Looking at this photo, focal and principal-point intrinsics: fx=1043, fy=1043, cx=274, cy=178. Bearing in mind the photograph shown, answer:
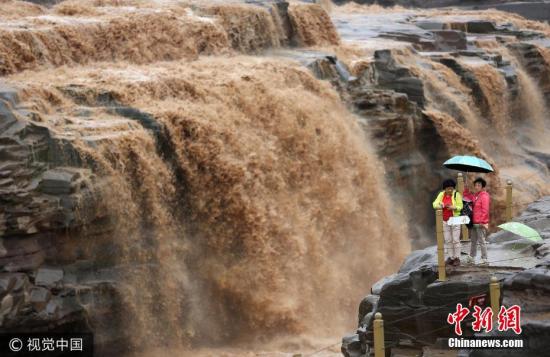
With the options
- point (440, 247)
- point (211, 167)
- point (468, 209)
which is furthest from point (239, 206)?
point (440, 247)

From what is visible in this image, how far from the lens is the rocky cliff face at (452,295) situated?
37.0ft

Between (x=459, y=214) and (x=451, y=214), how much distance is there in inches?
3.7

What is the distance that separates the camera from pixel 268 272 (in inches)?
739

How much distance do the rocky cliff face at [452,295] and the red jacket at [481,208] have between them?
0.55m

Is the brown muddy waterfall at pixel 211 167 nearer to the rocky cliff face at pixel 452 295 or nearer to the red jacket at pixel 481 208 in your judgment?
the rocky cliff face at pixel 452 295

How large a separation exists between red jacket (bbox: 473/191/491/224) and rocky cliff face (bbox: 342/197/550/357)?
1.79 ft

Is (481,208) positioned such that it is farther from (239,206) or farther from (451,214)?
(239,206)

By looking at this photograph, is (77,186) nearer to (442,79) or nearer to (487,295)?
(487,295)

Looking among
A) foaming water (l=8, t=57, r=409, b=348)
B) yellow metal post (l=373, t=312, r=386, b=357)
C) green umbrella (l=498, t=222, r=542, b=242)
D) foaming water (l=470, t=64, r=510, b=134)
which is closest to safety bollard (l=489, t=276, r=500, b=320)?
yellow metal post (l=373, t=312, r=386, b=357)

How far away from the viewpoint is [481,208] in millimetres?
12547

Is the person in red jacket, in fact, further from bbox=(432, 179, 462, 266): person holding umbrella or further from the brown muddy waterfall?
the brown muddy waterfall

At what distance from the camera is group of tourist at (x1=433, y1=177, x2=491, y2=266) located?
12398 mm

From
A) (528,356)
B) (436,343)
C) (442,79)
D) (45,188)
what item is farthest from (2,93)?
(442,79)

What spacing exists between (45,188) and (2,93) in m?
1.71
